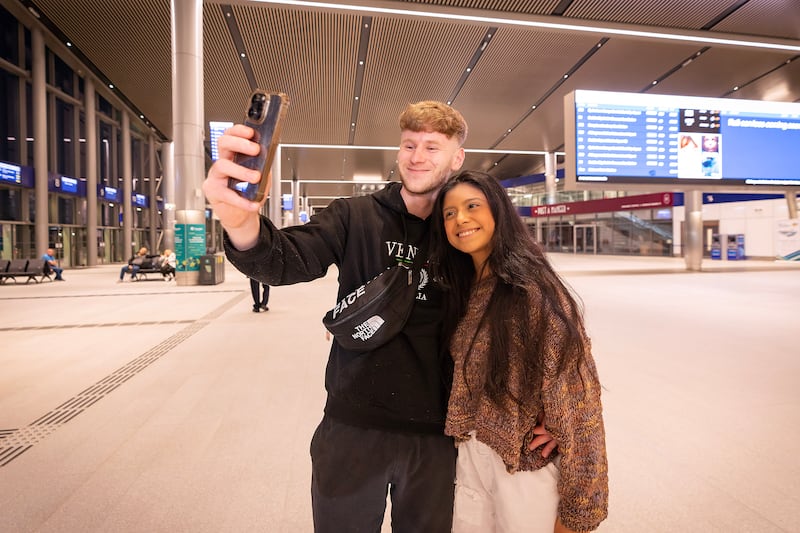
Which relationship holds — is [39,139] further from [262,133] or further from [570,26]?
[262,133]

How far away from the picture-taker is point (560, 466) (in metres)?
0.94

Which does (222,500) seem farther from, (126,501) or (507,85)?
(507,85)

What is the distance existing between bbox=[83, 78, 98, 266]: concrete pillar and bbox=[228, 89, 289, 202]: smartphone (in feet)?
69.8

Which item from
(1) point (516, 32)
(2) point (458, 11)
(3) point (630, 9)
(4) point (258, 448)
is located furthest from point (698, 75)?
(4) point (258, 448)

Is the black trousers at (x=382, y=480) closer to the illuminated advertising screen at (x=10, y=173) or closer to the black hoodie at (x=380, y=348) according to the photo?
the black hoodie at (x=380, y=348)

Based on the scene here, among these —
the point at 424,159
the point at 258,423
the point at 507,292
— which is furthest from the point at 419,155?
the point at 258,423

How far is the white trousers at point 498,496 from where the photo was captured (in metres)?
0.94

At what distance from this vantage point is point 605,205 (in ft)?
81.8

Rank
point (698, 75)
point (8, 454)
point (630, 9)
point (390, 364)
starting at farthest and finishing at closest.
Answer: point (698, 75)
point (630, 9)
point (8, 454)
point (390, 364)

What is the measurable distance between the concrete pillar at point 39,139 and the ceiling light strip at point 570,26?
9442mm

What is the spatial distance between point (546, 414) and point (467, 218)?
46cm

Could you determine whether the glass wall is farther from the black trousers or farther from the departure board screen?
the black trousers

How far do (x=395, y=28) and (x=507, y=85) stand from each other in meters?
5.43

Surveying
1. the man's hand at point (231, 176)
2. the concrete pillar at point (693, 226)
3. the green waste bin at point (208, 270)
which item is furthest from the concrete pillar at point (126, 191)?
the man's hand at point (231, 176)
